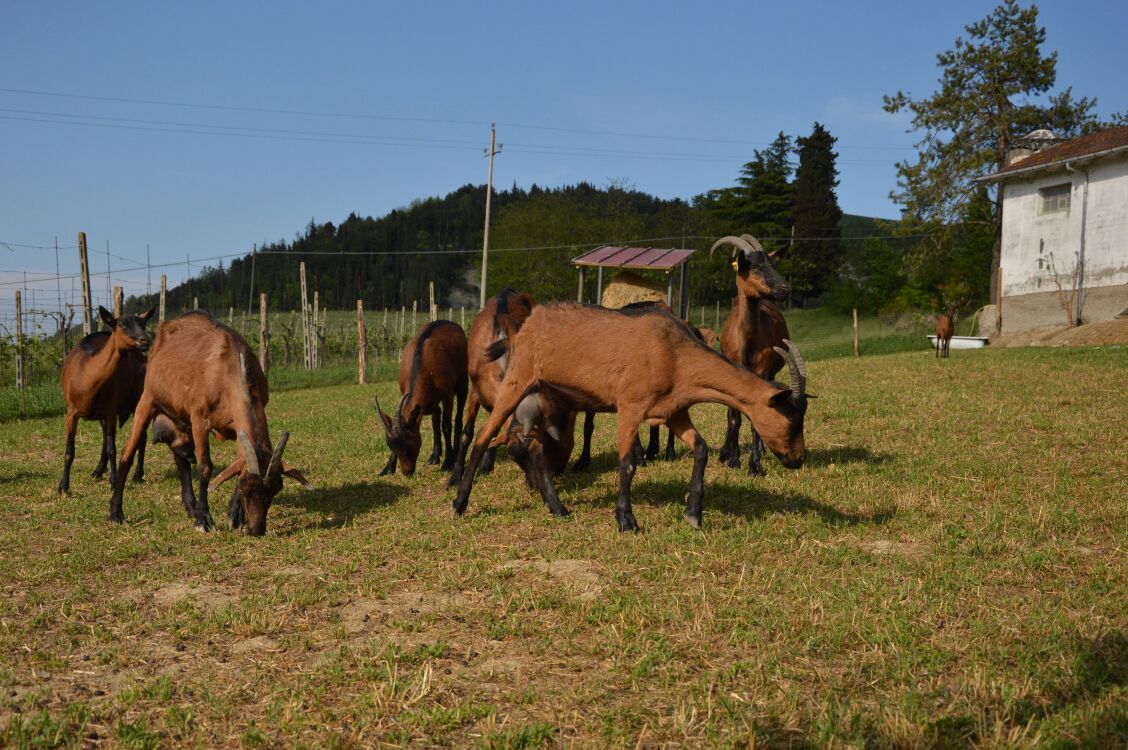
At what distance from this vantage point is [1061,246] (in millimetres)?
30422

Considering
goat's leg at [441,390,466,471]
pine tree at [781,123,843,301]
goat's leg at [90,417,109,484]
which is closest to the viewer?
goat's leg at [90,417,109,484]

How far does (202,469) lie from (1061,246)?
31.2 meters

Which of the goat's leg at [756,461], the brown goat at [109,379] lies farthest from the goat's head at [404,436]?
the goat's leg at [756,461]

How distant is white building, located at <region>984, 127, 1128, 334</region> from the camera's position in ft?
92.8

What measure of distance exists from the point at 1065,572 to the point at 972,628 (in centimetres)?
138

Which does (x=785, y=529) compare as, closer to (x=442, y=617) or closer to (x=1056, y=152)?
(x=442, y=617)

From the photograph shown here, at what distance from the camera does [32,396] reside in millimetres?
18391

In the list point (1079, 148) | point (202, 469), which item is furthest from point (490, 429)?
point (1079, 148)

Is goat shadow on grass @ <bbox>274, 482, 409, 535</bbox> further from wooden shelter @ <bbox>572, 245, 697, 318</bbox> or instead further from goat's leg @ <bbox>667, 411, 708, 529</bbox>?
wooden shelter @ <bbox>572, 245, 697, 318</bbox>

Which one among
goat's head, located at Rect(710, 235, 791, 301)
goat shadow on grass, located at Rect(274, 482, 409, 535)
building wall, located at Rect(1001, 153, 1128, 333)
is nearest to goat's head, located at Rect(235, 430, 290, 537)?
goat shadow on grass, located at Rect(274, 482, 409, 535)

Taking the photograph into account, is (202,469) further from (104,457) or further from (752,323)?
(752,323)

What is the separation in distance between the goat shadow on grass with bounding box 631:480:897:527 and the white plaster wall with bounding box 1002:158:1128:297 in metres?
25.9

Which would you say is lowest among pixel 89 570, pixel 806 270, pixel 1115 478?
pixel 89 570

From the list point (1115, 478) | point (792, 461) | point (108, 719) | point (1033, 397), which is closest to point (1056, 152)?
point (1033, 397)
